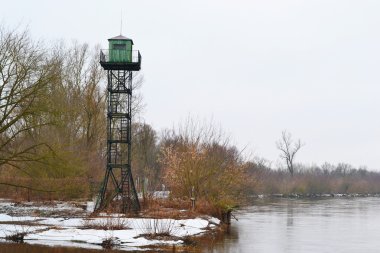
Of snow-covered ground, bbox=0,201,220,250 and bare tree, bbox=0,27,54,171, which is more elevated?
bare tree, bbox=0,27,54,171

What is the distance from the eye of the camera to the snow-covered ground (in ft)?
66.2

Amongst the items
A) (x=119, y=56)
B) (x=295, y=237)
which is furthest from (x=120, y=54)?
(x=295, y=237)

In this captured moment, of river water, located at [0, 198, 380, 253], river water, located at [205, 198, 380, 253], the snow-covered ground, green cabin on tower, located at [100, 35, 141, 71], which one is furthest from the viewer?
green cabin on tower, located at [100, 35, 141, 71]

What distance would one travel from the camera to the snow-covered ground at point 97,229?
66.2 ft

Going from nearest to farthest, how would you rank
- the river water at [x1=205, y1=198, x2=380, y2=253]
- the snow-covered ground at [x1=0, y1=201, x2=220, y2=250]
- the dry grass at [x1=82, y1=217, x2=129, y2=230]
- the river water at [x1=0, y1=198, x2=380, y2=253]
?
1. the river water at [x1=0, y1=198, x2=380, y2=253]
2. the snow-covered ground at [x1=0, y1=201, x2=220, y2=250]
3. the river water at [x1=205, y1=198, x2=380, y2=253]
4. the dry grass at [x1=82, y1=217, x2=129, y2=230]

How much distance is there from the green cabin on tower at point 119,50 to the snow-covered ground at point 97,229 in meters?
9.81

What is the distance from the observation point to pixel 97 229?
2173 cm

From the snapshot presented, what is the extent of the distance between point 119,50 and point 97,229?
12.2 metres

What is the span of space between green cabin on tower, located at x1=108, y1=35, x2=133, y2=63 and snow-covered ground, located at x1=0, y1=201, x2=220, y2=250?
9.81 metres

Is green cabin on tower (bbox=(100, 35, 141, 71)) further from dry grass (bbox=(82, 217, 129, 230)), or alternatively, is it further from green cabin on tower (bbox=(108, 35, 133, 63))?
dry grass (bbox=(82, 217, 129, 230))

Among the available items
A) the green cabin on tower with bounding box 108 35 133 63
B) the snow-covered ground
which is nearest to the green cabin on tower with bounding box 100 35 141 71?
the green cabin on tower with bounding box 108 35 133 63

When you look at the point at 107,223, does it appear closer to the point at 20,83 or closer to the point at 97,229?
the point at 97,229

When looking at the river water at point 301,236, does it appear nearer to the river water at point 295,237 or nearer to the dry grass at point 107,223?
the river water at point 295,237

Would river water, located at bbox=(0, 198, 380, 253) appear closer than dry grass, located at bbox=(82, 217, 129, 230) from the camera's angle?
Yes
